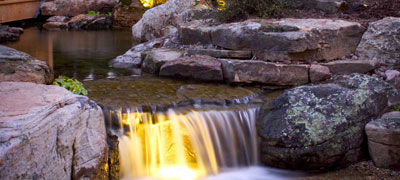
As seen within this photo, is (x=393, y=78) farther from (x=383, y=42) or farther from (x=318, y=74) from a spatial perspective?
(x=318, y=74)

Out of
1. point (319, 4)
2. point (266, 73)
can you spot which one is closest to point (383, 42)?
point (319, 4)

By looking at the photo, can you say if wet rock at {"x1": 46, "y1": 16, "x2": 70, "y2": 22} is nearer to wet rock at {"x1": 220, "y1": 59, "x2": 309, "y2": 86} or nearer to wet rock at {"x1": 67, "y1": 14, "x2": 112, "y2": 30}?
wet rock at {"x1": 67, "y1": 14, "x2": 112, "y2": 30}

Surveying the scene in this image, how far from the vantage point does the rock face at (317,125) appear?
15.0 ft

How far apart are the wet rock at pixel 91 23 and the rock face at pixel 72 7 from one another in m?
1.81

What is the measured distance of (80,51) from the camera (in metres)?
Answer: 9.31

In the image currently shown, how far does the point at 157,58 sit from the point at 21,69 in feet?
8.09

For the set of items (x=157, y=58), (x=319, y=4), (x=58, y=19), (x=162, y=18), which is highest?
(x=319, y=4)

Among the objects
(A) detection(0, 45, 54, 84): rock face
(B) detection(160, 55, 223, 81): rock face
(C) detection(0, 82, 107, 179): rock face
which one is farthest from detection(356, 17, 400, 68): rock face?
(A) detection(0, 45, 54, 84): rock face

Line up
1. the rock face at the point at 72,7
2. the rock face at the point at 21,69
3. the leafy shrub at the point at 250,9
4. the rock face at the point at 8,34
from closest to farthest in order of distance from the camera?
the rock face at the point at 21,69 → the leafy shrub at the point at 250,9 → the rock face at the point at 8,34 → the rock face at the point at 72,7

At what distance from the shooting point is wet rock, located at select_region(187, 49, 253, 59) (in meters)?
6.40

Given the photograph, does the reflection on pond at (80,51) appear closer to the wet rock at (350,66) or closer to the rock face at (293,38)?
the rock face at (293,38)

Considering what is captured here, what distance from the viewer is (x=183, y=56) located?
683 centimetres

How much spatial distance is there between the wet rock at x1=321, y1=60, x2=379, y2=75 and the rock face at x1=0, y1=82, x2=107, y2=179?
3681 mm

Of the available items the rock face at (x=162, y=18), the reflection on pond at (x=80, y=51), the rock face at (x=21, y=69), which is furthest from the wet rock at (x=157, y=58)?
the rock face at (x=162, y=18)
